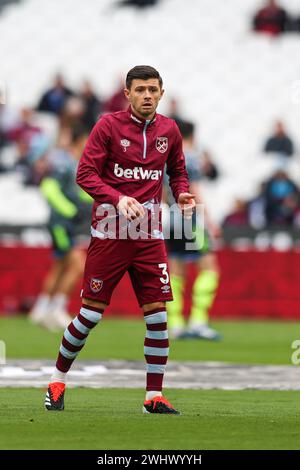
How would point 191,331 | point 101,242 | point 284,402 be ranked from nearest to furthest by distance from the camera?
point 101,242 < point 284,402 < point 191,331

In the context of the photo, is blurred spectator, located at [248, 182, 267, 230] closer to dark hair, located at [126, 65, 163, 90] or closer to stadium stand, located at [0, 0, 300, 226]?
stadium stand, located at [0, 0, 300, 226]

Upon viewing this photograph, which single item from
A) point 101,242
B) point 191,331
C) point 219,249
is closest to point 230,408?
point 101,242

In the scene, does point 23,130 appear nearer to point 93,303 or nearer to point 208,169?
point 208,169

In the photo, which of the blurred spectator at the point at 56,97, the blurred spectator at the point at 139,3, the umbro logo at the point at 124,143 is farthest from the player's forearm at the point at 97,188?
the blurred spectator at the point at 139,3

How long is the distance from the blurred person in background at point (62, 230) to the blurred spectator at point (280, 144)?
28.4 ft

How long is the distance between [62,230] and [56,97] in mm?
9909

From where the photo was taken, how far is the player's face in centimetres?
925

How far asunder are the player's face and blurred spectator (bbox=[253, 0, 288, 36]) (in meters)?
22.1

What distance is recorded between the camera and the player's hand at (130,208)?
8883mm

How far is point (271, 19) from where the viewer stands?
31797 millimetres

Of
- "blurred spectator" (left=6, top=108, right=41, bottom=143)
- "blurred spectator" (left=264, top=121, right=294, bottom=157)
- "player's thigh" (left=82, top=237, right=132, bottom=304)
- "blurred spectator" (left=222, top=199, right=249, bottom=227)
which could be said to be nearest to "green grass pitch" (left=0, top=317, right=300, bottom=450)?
"player's thigh" (left=82, top=237, right=132, bottom=304)

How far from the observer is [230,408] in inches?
380

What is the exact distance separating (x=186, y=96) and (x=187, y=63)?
1451mm
